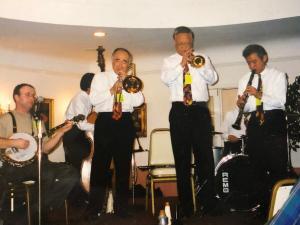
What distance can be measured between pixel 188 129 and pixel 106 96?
2.87 ft

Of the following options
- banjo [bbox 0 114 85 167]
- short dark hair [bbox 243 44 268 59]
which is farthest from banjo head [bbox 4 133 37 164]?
short dark hair [bbox 243 44 268 59]

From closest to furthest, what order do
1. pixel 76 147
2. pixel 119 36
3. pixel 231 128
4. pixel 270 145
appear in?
pixel 270 145 → pixel 76 147 → pixel 231 128 → pixel 119 36

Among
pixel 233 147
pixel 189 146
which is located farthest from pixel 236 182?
pixel 189 146

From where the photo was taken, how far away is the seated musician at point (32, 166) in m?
3.48

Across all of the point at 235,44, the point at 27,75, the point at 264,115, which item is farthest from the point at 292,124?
the point at 27,75

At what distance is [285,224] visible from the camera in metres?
0.91

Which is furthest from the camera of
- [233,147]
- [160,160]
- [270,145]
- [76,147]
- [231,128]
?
[231,128]

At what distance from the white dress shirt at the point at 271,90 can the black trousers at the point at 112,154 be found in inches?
48.6

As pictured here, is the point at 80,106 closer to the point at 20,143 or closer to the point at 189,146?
the point at 20,143

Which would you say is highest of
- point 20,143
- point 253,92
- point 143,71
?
point 143,71

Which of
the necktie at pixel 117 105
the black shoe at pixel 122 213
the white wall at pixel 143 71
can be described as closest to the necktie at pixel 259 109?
the necktie at pixel 117 105

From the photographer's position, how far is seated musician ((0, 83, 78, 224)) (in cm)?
348

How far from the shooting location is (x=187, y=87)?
3.43 metres

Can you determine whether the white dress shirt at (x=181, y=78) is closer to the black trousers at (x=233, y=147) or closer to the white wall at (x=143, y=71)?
the black trousers at (x=233, y=147)
